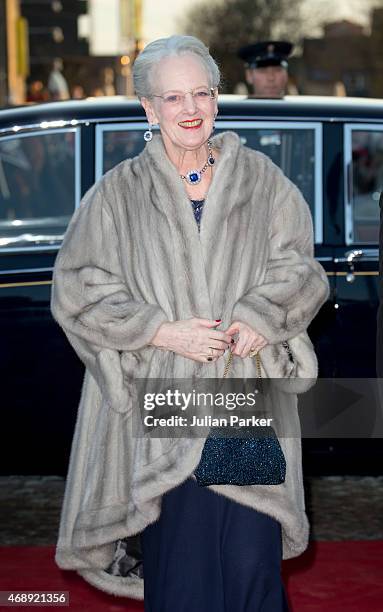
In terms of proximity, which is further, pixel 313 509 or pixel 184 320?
pixel 313 509

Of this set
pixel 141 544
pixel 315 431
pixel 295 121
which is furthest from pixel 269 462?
pixel 295 121

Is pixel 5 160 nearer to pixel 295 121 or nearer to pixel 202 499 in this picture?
pixel 295 121

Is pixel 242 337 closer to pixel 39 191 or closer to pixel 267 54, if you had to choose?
pixel 39 191

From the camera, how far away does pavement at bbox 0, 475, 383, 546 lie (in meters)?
6.66

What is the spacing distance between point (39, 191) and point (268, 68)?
2432 millimetres

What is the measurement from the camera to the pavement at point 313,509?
Answer: 6664mm

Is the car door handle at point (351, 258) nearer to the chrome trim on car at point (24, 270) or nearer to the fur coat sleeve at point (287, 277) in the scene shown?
the chrome trim on car at point (24, 270)

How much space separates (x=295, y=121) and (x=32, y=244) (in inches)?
52.1

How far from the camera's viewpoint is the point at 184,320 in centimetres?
397

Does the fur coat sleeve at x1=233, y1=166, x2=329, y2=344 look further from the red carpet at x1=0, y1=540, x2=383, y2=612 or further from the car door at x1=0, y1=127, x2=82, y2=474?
the car door at x1=0, y1=127, x2=82, y2=474

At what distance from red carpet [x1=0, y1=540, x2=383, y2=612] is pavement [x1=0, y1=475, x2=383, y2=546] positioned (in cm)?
21

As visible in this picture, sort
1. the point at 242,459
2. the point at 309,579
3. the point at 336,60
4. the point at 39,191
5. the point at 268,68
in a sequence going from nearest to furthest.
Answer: the point at 242,459
the point at 309,579
the point at 39,191
the point at 268,68
the point at 336,60

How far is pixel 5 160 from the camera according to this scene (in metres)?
6.84

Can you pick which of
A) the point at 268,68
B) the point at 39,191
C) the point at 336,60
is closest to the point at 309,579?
the point at 39,191
